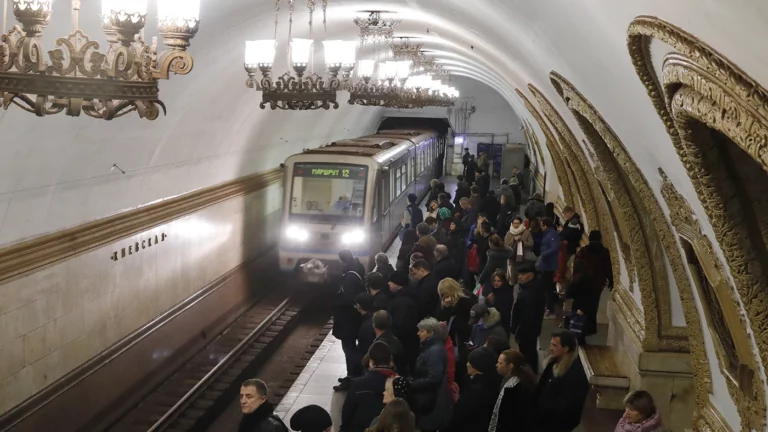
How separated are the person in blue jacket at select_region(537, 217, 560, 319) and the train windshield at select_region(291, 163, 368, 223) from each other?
3.67m

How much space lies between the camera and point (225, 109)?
11844 mm

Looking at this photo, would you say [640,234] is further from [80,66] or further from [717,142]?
[80,66]

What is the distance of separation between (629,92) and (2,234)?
5638 millimetres

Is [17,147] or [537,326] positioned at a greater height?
[17,147]

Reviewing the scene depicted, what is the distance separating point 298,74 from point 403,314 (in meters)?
2.32

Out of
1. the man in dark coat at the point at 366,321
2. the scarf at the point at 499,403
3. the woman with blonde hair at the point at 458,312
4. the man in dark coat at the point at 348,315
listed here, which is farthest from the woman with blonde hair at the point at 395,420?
the man in dark coat at the point at 348,315

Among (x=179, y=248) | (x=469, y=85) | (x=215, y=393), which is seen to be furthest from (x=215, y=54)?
(x=469, y=85)

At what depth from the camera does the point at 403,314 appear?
7141mm

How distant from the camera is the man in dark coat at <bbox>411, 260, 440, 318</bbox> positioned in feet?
25.6

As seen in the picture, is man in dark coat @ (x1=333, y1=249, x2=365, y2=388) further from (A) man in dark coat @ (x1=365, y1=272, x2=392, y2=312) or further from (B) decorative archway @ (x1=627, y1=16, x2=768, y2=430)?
(B) decorative archway @ (x1=627, y1=16, x2=768, y2=430)

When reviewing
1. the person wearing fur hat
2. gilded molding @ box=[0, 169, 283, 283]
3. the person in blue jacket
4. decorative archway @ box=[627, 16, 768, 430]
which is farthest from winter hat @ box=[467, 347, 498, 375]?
the person in blue jacket

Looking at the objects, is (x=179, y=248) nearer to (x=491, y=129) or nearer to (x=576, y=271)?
(x=576, y=271)

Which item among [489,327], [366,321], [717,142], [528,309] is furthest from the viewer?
[528,309]

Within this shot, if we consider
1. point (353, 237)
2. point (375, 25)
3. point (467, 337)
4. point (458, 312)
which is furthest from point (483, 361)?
point (353, 237)
